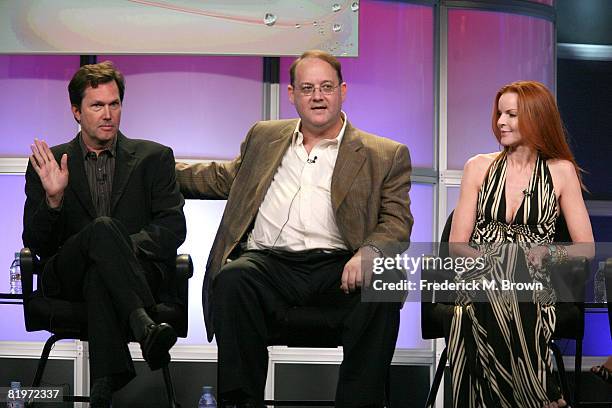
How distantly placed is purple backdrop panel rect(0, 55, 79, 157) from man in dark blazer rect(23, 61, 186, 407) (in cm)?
119

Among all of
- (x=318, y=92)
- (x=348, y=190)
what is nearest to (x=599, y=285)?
(x=348, y=190)

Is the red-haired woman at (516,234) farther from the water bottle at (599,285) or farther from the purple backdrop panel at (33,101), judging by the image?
the purple backdrop panel at (33,101)

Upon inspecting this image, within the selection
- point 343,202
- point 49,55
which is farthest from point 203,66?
point 343,202

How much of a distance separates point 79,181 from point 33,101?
1473mm

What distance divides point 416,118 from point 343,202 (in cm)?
171

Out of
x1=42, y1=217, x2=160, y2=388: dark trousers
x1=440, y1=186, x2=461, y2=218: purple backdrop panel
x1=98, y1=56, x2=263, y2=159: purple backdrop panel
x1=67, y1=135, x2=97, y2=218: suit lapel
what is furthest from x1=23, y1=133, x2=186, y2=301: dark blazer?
x1=440, y1=186, x2=461, y2=218: purple backdrop panel

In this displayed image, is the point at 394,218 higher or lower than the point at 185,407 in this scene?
higher

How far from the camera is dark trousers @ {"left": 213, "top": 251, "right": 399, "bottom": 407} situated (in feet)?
12.1

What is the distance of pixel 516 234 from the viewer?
13.2ft

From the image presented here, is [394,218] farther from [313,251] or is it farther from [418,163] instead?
[418,163]

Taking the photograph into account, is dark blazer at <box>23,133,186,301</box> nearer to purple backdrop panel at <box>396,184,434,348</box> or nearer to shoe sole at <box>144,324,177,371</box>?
shoe sole at <box>144,324,177,371</box>

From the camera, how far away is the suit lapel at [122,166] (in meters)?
4.25

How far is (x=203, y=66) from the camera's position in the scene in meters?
5.54

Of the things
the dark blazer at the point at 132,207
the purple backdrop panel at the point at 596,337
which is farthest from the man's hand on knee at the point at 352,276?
the purple backdrop panel at the point at 596,337
